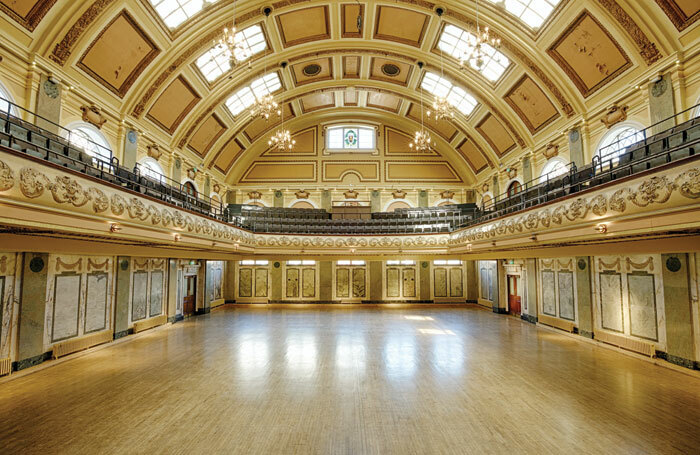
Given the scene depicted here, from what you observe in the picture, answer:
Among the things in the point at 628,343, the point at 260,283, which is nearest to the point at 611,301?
the point at 628,343

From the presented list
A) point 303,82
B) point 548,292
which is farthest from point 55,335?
point 548,292

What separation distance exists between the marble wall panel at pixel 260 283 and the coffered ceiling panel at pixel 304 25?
11376mm

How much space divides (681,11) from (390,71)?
34.2 feet

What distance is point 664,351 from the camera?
740cm

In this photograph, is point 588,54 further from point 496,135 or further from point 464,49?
point 496,135

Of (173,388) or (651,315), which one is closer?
(173,388)

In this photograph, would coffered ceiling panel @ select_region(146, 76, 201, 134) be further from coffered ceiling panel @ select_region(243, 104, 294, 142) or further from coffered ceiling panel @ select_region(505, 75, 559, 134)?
coffered ceiling panel @ select_region(505, 75, 559, 134)

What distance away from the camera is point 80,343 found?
822 cm

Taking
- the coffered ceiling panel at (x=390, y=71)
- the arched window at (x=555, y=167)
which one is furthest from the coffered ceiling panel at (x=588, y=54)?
the coffered ceiling panel at (x=390, y=71)

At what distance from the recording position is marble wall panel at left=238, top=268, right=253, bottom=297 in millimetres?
17938

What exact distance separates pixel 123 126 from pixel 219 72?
4.50 m

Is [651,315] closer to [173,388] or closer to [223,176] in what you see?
[173,388]

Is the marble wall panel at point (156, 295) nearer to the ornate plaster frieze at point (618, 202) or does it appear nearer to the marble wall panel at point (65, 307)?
the marble wall panel at point (65, 307)

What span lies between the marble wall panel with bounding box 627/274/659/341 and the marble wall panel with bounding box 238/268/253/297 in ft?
52.6
